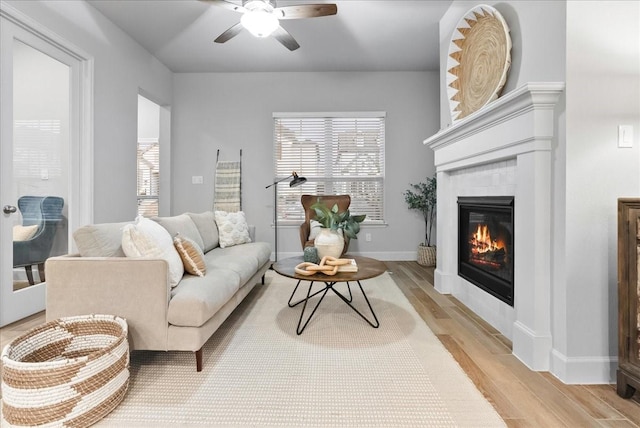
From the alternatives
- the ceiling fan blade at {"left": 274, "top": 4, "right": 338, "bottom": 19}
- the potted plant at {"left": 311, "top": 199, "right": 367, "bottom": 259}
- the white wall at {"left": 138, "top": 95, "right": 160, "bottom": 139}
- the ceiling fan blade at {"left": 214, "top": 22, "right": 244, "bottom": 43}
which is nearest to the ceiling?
the ceiling fan blade at {"left": 214, "top": 22, "right": 244, "bottom": 43}

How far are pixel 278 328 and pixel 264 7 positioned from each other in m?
2.47

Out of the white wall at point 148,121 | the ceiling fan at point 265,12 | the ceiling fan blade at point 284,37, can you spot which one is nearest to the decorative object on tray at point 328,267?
the ceiling fan at point 265,12

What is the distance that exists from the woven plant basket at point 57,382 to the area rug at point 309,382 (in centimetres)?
11

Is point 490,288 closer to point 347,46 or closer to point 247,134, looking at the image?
point 347,46

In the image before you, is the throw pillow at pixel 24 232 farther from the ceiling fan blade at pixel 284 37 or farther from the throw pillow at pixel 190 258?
the ceiling fan blade at pixel 284 37

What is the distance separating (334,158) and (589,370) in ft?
13.2

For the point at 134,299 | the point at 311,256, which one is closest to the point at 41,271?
the point at 134,299

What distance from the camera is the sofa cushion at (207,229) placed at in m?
3.25

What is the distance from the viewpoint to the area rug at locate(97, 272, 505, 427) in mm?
1437

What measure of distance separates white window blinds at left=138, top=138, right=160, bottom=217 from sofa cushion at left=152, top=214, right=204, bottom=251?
309 centimetres

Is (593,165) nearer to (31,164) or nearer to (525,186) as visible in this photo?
Answer: (525,186)

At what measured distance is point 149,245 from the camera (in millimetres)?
1901

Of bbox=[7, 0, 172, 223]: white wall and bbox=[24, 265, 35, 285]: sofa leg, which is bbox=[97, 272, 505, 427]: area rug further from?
bbox=[7, 0, 172, 223]: white wall

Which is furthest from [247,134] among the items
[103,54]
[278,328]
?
[278,328]
